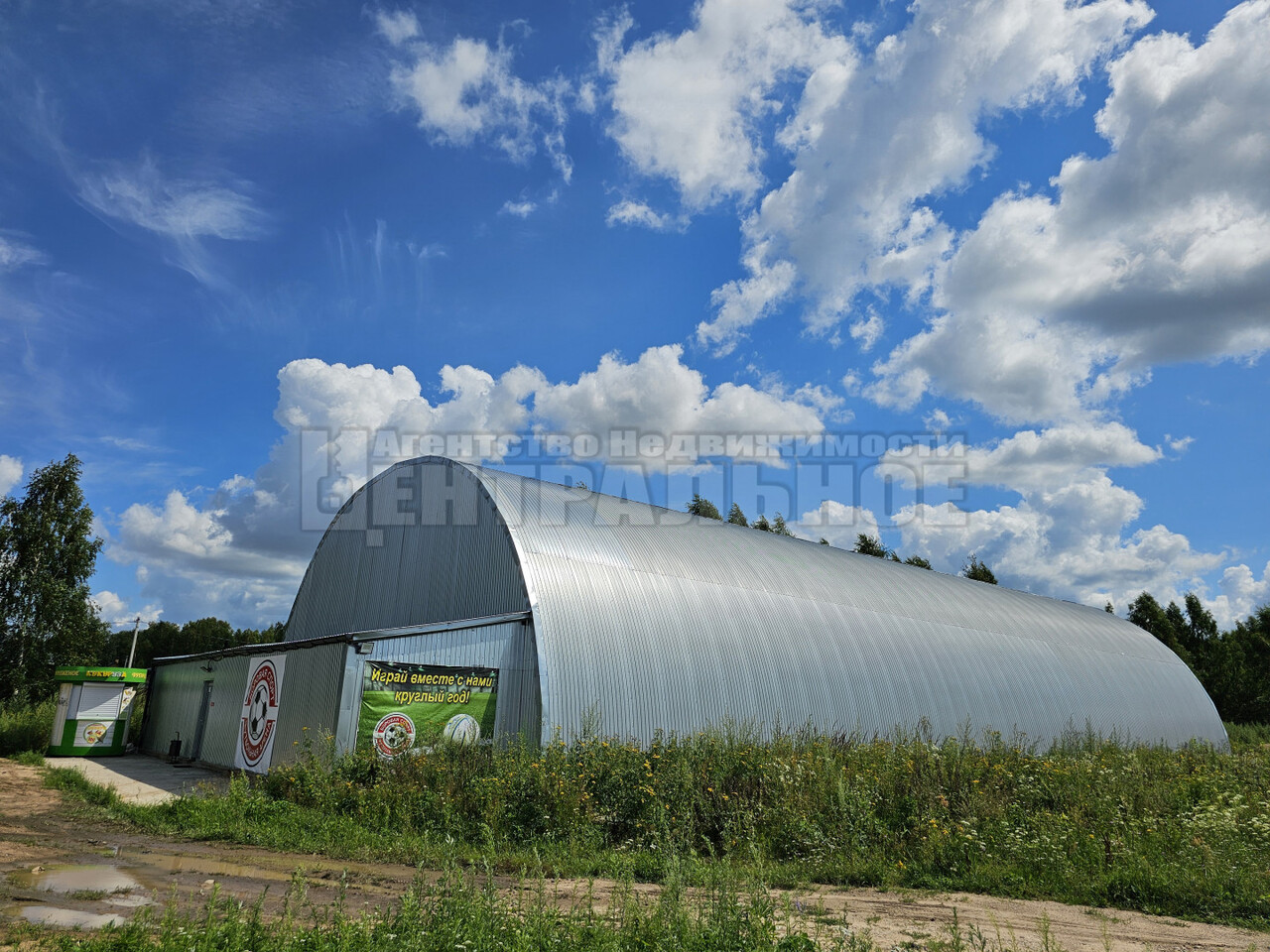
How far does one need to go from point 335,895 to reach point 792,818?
6.92m

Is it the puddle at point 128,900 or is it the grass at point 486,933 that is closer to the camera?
the grass at point 486,933

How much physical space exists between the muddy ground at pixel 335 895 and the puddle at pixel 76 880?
13 millimetres

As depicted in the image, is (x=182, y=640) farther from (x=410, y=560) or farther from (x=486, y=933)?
(x=486, y=933)

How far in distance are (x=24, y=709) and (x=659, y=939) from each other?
108 ft

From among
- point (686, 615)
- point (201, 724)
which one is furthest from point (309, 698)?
point (201, 724)

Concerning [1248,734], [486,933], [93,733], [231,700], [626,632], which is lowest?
[93,733]

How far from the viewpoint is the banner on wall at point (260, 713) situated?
19547 mm

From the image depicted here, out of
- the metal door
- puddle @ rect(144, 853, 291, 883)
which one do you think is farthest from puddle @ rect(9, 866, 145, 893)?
the metal door

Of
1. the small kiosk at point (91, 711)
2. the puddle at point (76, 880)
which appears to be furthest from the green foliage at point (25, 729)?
the puddle at point (76, 880)

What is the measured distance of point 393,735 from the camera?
16703 mm

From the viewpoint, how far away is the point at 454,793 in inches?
Answer: 558

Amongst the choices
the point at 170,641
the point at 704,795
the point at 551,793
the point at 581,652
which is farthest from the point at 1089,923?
the point at 170,641

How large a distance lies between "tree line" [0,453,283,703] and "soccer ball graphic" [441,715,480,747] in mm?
20440

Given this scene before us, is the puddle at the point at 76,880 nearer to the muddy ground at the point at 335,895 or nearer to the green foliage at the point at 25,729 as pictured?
the muddy ground at the point at 335,895
